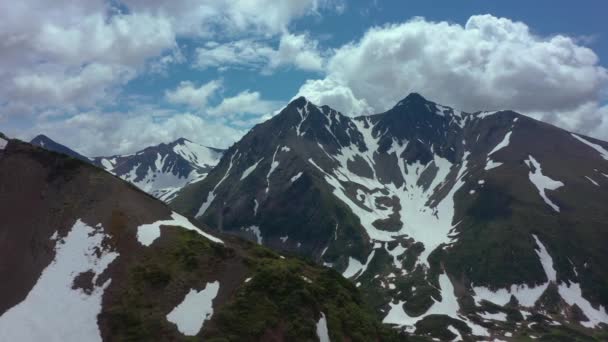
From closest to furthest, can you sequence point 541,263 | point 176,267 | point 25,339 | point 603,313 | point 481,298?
point 25,339
point 176,267
point 603,313
point 481,298
point 541,263

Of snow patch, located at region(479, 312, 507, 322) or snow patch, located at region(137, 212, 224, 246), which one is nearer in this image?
snow patch, located at region(137, 212, 224, 246)

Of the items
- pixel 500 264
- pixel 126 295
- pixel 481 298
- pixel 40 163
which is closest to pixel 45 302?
pixel 126 295

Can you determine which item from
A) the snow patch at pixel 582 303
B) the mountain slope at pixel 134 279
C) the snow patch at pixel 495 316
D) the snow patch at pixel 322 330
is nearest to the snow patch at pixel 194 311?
the mountain slope at pixel 134 279

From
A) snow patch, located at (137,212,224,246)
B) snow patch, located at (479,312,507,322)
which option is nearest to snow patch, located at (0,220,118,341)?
snow patch, located at (137,212,224,246)

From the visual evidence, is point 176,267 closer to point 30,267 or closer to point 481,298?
point 30,267

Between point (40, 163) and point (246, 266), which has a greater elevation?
point (40, 163)

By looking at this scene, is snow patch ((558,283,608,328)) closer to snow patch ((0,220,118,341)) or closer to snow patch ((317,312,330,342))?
snow patch ((317,312,330,342))
